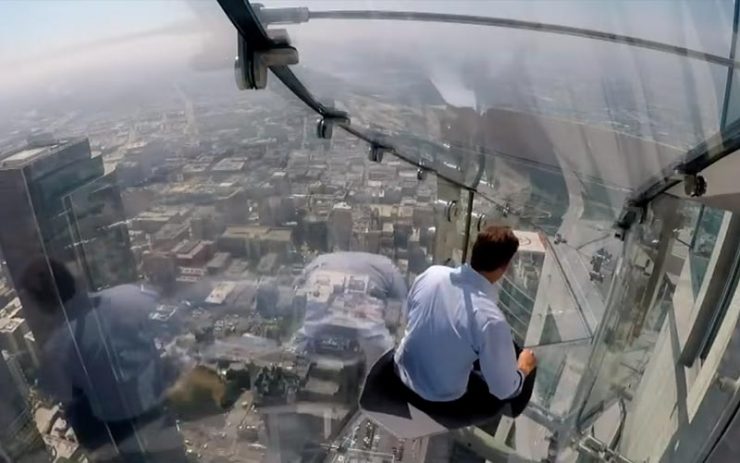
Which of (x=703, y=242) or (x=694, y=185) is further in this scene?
(x=703, y=242)

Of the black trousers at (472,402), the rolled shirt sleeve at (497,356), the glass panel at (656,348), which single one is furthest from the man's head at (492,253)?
the glass panel at (656,348)

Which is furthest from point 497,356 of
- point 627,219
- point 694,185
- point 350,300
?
point 350,300

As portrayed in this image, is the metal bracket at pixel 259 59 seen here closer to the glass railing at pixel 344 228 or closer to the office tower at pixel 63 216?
the glass railing at pixel 344 228

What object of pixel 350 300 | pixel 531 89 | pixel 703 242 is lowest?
pixel 350 300

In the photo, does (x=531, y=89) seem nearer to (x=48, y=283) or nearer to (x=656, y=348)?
(x=656, y=348)

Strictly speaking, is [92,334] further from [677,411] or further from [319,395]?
[677,411]

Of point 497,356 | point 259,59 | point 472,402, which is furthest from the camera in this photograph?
point 472,402
